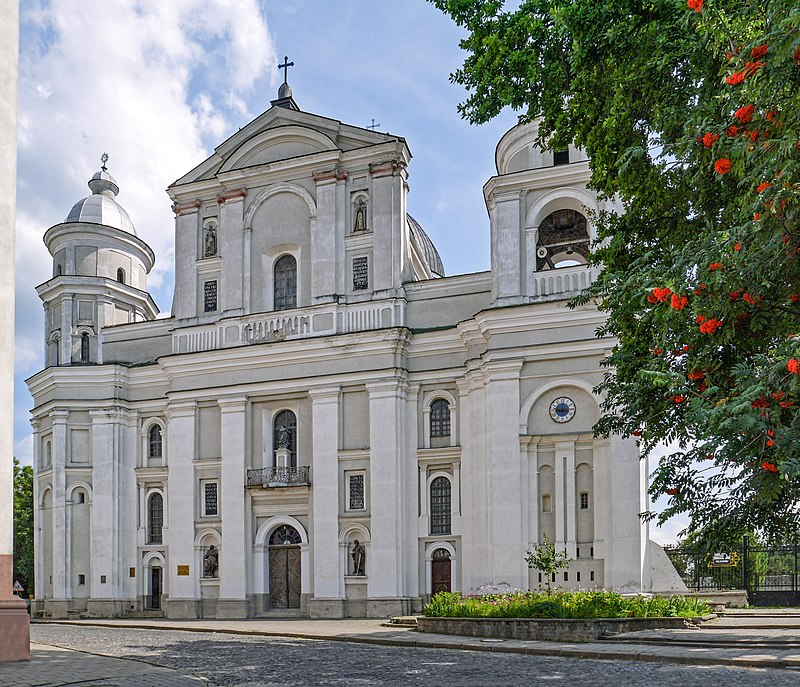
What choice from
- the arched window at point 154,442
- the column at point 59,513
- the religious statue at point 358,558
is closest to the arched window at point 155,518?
the arched window at point 154,442

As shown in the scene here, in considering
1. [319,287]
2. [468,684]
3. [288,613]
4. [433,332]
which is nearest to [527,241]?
[433,332]

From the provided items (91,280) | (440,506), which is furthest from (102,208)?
(440,506)

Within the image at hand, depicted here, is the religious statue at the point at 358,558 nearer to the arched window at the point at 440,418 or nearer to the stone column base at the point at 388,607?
the stone column base at the point at 388,607

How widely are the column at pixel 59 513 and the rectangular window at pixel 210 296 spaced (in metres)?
6.69

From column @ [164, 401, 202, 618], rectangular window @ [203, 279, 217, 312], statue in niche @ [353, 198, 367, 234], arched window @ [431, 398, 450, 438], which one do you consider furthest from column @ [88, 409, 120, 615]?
arched window @ [431, 398, 450, 438]

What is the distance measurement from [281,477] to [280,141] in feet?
39.7

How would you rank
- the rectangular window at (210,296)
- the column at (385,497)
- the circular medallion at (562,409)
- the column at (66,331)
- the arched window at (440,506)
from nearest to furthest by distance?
the circular medallion at (562,409) < the column at (385,497) < the arched window at (440,506) < the rectangular window at (210,296) < the column at (66,331)

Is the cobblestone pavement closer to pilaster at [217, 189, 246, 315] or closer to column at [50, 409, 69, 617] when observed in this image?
column at [50, 409, 69, 617]

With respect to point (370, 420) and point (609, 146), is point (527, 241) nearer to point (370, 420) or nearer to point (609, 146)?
point (370, 420)

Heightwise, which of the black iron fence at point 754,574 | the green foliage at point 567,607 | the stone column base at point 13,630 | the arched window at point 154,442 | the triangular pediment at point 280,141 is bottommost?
the black iron fence at point 754,574

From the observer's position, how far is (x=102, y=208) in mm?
41656

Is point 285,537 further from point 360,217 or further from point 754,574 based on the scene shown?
point 754,574

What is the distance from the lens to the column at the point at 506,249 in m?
32.4

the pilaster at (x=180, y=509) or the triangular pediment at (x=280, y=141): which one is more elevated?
the triangular pediment at (x=280, y=141)
